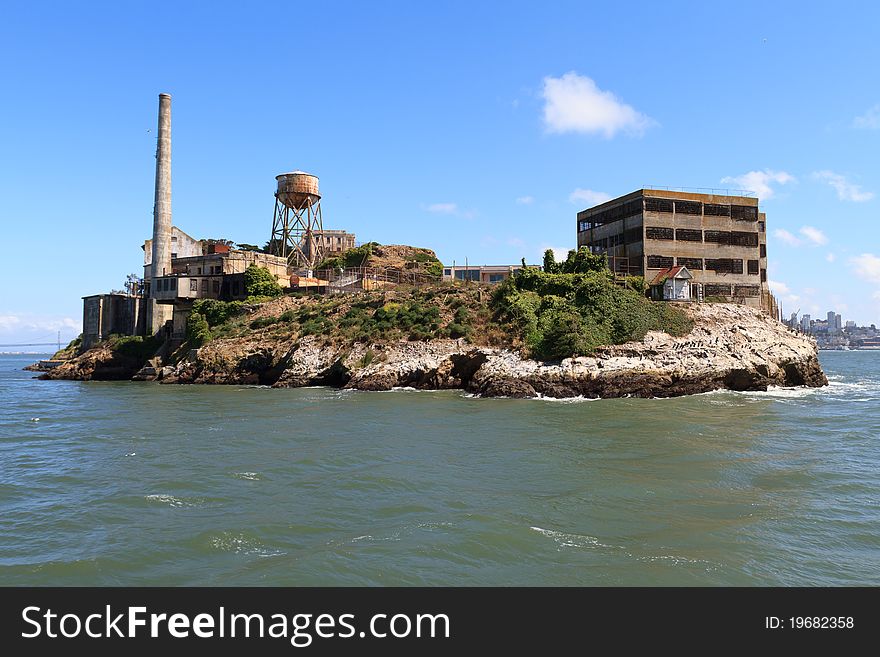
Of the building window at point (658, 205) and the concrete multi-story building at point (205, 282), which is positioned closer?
the building window at point (658, 205)

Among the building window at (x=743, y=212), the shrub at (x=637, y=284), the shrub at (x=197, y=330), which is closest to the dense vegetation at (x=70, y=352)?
the shrub at (x=197, y=330)

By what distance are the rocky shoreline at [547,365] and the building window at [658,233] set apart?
35.3 feet

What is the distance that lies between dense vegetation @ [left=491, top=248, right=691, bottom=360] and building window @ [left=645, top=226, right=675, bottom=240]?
916 cm

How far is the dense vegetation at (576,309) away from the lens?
1640 inches

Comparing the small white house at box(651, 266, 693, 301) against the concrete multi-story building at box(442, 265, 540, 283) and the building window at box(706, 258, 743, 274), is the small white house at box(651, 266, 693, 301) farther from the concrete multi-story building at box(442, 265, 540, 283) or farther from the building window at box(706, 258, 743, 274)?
the concrete multi-story building at box(442, 265, 540, 283)

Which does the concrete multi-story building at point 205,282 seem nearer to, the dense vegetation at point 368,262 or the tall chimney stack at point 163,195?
the tall chimney stack at point 163,195

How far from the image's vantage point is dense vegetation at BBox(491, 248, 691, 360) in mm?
41656

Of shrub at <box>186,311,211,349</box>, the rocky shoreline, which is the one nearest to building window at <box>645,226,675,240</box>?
the rocky shoreline

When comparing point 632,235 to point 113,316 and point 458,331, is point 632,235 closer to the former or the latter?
point 458,331

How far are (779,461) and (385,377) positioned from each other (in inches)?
1138

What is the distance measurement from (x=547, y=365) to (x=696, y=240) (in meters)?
28.5


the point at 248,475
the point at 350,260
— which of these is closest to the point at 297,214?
the point at 350,260
